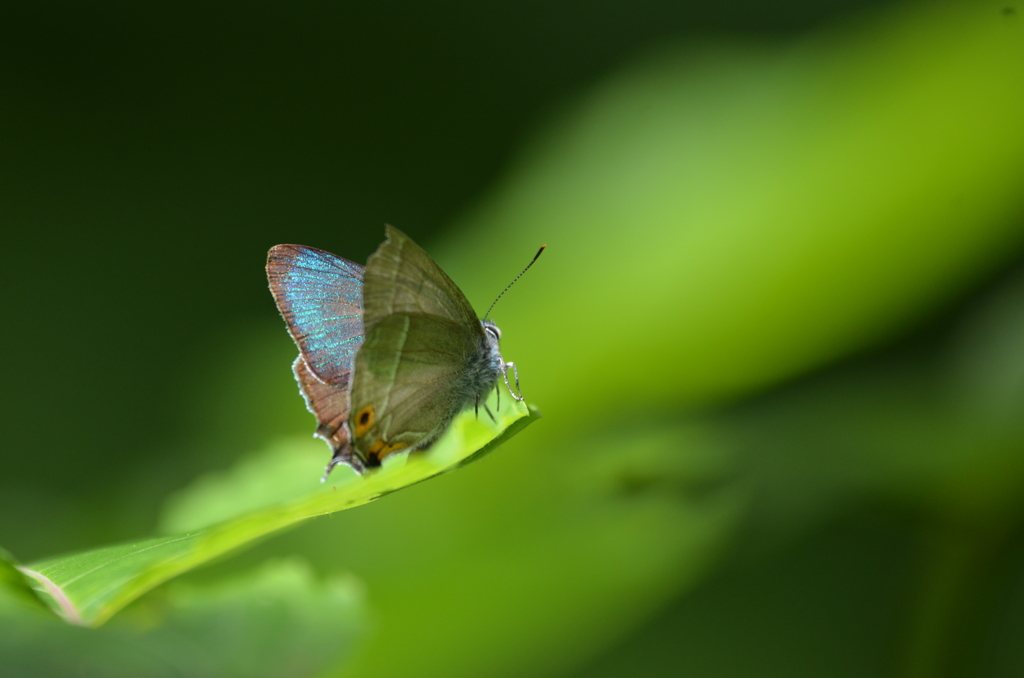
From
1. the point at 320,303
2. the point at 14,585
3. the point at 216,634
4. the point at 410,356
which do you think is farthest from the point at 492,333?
the point at 14,585

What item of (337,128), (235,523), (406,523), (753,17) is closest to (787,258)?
(406,523)

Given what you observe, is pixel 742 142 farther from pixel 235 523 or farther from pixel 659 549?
pixel 235 523

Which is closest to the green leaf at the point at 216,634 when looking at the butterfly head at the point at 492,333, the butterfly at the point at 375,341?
the butterfly at the point at 375,341

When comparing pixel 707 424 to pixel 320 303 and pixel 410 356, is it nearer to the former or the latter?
pixel 410 356

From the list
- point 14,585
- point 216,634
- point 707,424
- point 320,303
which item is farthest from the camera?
point 707,424

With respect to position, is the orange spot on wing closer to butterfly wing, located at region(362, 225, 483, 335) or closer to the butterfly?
the butterfly

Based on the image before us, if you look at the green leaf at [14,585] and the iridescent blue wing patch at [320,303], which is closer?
the green leaf at [14,585]

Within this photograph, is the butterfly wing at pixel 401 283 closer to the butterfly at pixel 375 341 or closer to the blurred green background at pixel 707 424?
the butterfly at pixel 375 341
